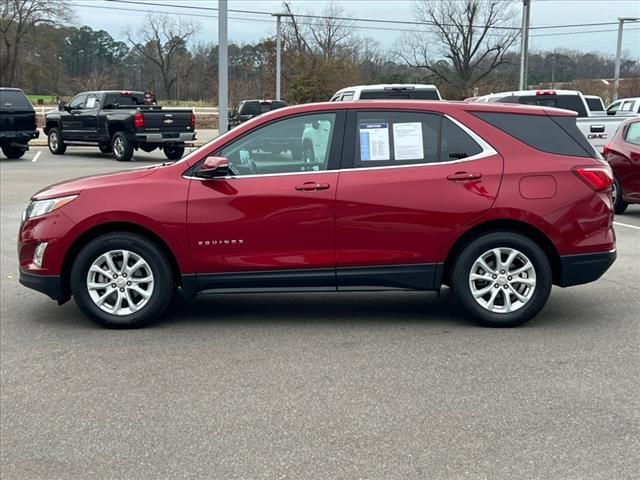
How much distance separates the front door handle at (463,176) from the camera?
18.3 feet

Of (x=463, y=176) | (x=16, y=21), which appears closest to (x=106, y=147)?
(x=463, y=176)

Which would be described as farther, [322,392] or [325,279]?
[325,279]

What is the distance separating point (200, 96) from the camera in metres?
90.1

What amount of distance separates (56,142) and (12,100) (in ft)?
10.8

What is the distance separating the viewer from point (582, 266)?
18.7 feet

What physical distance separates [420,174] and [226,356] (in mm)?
2010

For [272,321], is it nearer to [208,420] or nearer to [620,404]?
[208,420]

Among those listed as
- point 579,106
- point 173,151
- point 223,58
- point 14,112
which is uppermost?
point 223,58

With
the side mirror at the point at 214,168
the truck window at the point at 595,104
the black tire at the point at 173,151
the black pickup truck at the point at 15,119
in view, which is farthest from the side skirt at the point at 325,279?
the black pickup truck at the point at 15,119

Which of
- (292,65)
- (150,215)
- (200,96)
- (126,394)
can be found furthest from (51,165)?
(200,96)

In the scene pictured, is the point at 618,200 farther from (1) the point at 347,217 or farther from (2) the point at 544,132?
(1) the point at 347,217

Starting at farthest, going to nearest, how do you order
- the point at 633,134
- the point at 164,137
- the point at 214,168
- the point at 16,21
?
the point at 16,21 → the point at 164,137 → the point at 633,134 → the point at 214,168

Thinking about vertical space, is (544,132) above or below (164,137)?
above

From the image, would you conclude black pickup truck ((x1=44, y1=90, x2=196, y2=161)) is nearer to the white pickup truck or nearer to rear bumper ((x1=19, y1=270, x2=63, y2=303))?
the white pickup truck
